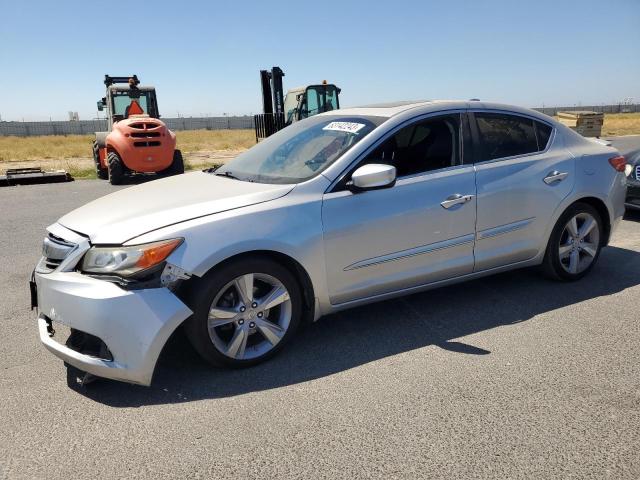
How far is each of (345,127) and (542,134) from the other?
1795 millimetres

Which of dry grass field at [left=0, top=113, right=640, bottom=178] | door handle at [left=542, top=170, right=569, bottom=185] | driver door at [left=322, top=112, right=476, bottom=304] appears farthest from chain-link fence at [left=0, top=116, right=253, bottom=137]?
door handle at [left=542, top=170, right=569, bottom=185]

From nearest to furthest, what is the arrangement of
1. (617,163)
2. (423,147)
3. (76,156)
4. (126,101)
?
(423,147)
(617,163)
(126,101)
(76,156)

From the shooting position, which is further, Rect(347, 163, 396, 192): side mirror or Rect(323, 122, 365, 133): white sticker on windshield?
Rect(323, 122, 365, 133): white sticker on windshield

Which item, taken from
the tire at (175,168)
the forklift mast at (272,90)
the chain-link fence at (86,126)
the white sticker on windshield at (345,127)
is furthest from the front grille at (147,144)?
the chain-link fence at (86,126)

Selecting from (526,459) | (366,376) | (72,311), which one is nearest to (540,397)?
(526,459)

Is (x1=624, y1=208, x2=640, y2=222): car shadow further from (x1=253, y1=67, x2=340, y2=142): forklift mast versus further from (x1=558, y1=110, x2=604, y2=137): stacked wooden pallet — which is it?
(x1=558, y1=110, x2=604, y2=137): stacked wooden pallet

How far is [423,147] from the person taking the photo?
396 centimetres

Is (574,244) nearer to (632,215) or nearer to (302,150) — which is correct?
(302,150)

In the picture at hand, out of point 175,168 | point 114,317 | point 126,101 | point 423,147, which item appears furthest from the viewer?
point 126,101

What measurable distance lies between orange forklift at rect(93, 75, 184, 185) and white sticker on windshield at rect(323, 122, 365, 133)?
1054 cm

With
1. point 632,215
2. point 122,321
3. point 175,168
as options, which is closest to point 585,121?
point 175,168

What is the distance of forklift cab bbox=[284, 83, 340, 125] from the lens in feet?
54.6

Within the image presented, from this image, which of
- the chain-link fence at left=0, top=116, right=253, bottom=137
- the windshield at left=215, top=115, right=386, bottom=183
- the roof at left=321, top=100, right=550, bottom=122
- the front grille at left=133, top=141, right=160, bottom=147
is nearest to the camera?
the windshield at left=215, top=115, right=386, bottom=183

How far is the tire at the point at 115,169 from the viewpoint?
13.4 meters
